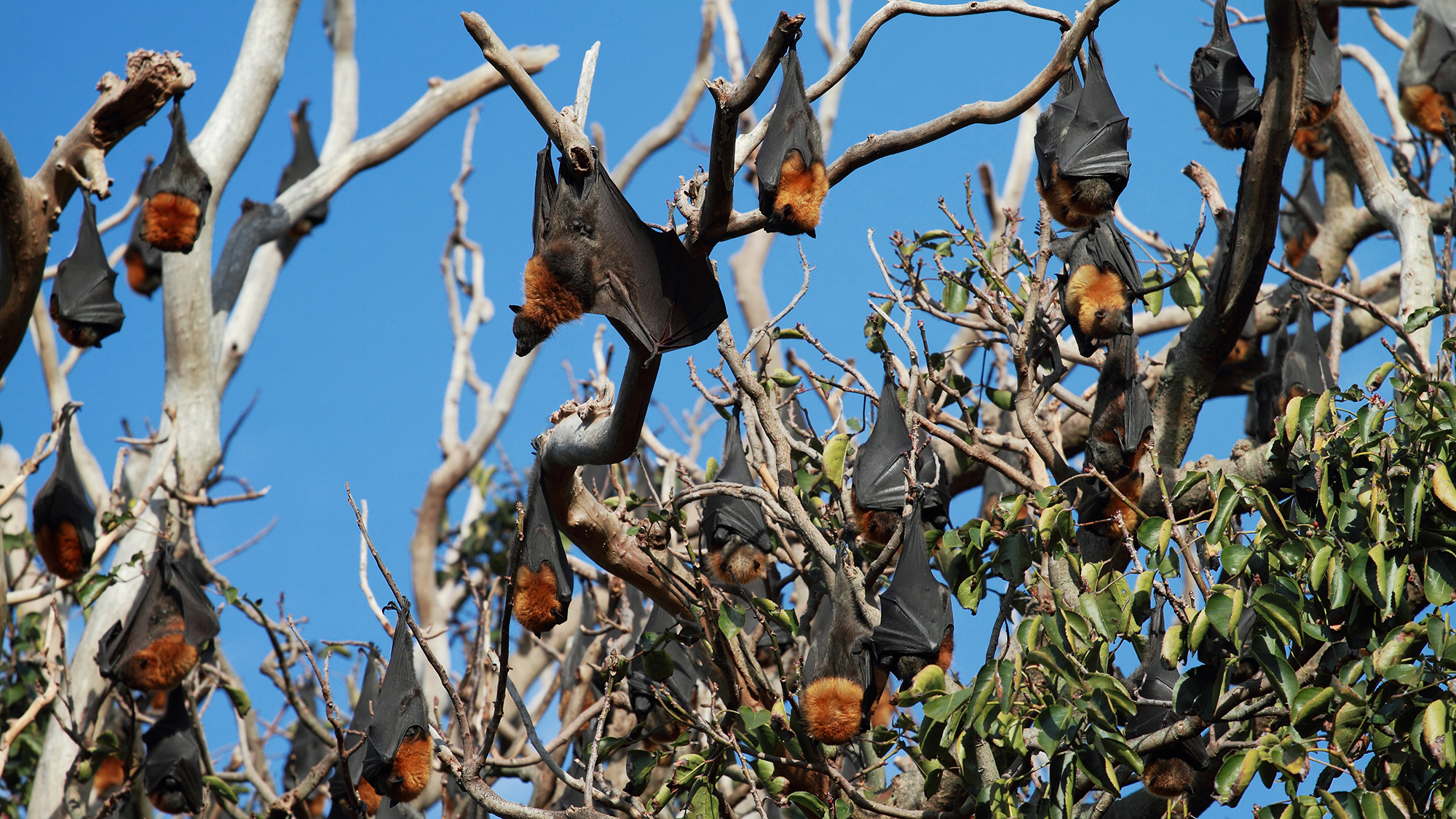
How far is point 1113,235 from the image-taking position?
576 centimetres

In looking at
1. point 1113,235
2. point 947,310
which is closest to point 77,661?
point 947,310

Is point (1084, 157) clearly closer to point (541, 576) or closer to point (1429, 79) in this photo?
point (541, 576)

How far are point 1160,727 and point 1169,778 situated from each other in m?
0.44

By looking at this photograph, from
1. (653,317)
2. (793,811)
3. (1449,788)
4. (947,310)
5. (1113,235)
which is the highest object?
(1113,235)

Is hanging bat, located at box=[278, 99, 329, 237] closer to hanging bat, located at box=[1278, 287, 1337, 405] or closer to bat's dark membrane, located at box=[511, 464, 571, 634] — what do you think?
bat's dark membrane, located at box=[511, 464, 571, 634]

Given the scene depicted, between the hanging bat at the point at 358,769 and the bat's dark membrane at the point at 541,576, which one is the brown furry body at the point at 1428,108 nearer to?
the bat's dark membrane at the point at 541,576

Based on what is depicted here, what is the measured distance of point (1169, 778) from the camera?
12.9ft

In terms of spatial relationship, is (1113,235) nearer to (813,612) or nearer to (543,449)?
(813,612)

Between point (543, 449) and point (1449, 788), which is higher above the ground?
point (543, 449)

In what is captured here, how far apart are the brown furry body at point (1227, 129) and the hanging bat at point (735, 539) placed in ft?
8.54

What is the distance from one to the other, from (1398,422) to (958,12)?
1719 mm

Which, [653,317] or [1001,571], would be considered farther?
[1001,571]

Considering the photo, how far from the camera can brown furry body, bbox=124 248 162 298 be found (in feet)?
32.4

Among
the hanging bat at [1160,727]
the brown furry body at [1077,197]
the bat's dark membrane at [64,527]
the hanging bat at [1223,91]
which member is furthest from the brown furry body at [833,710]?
the bat's dark membrane at [64,527]
